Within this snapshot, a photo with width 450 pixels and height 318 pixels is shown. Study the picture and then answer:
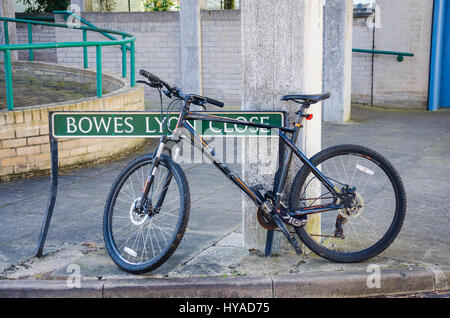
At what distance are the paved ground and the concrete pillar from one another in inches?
18.0

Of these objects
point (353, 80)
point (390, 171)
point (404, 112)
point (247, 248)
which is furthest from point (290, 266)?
point (353, 80)

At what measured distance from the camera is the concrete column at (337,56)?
35.3ft

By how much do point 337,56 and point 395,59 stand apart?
253 centimetres

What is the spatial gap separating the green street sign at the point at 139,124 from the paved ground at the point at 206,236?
924 mm

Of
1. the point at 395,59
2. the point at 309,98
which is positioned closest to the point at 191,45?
the point at 395,59

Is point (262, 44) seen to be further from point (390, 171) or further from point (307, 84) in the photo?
point (390, 171)

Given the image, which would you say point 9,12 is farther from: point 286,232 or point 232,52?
point 286,232

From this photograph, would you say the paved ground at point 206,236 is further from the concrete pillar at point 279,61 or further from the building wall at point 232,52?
the building wall at point 232,52

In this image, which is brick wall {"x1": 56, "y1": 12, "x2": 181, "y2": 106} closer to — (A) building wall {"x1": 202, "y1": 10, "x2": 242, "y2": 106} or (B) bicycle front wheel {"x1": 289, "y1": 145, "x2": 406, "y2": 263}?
(A) building wall {"x1": 202, "y1": 10, "x2": 242, "y2": 106}

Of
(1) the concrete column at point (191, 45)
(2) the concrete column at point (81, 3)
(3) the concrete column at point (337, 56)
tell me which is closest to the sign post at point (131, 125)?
A: (3) the concrete column at point (337, 56)

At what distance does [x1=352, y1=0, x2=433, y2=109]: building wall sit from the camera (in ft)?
40.9

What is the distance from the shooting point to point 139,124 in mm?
4301

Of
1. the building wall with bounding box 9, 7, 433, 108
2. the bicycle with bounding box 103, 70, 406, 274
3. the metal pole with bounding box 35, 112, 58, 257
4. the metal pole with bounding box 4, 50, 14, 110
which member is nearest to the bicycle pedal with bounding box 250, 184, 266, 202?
the bicycle with bounding box 103, 70, 406, 274

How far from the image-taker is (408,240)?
462cm
